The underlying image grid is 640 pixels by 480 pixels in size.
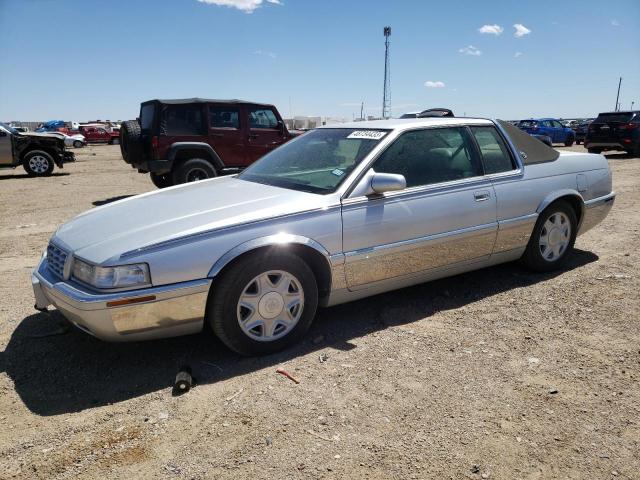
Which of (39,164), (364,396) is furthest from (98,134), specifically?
(364,396)

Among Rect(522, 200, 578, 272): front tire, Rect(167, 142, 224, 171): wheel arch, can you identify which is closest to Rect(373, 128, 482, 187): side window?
Rect(522, 200, 578, 272): front tire

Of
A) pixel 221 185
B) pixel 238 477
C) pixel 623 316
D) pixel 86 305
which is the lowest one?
pixel 238 477

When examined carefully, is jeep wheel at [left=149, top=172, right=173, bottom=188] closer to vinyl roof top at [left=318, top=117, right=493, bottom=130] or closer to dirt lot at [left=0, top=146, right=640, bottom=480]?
dirt lot at [left=0, top=146, right=640, bottom=480]

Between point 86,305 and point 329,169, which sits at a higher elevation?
point 329,169

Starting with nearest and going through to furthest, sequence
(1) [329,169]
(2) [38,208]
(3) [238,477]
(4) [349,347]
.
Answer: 1. (3) [238,477]
2. (4) [349,347]
3. (1) [329,169]
4. (2) [38,208]

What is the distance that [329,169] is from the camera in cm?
365

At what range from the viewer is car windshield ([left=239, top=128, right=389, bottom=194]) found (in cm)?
352

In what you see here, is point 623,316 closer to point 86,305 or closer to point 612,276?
point 612,276

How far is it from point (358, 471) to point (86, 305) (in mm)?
1654

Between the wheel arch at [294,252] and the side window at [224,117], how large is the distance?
7.15 metres

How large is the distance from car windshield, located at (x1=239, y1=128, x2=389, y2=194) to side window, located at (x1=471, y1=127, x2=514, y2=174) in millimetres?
950

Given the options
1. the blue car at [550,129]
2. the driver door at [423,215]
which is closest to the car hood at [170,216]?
the driver door at [423,215]

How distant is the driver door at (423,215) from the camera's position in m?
3.37

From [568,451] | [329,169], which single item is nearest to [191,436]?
[568,451]
